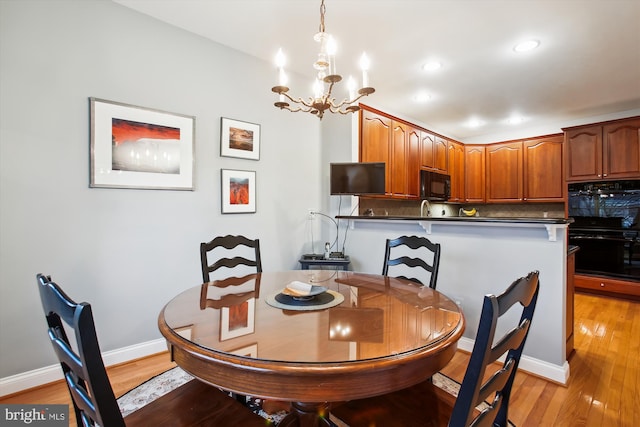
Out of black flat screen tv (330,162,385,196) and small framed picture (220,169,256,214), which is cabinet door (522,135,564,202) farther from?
small framed picture (220,169,256,214)

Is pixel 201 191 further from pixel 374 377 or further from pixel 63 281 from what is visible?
pixel 374 377

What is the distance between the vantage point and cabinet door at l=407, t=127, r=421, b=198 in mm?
4309

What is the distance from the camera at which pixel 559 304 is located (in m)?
2.11

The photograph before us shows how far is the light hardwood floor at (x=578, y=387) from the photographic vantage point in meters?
1.75

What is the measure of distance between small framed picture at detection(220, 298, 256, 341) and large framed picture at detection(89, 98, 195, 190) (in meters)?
1.60

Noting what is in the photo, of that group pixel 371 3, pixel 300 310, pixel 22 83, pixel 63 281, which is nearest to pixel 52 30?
pixel 22 83

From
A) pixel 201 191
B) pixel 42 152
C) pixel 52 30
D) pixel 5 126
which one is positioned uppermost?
pixel 52 30

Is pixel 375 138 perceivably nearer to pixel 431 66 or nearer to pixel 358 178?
pixel 358 178

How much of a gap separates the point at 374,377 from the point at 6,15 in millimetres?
2852

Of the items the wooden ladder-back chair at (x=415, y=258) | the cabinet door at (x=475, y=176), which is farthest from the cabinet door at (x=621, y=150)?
the wooden ladder-back chair at (x=415, y=258)

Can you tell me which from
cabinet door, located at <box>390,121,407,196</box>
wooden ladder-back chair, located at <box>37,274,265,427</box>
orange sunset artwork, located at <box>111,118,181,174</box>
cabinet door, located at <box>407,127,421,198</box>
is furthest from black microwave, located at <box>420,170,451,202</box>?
wooden ladder-back chair, located at <box>37,274,265,427</box>

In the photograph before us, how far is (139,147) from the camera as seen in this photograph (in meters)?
2.37

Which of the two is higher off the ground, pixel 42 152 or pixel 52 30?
pixel 52 30

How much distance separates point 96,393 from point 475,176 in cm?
616
